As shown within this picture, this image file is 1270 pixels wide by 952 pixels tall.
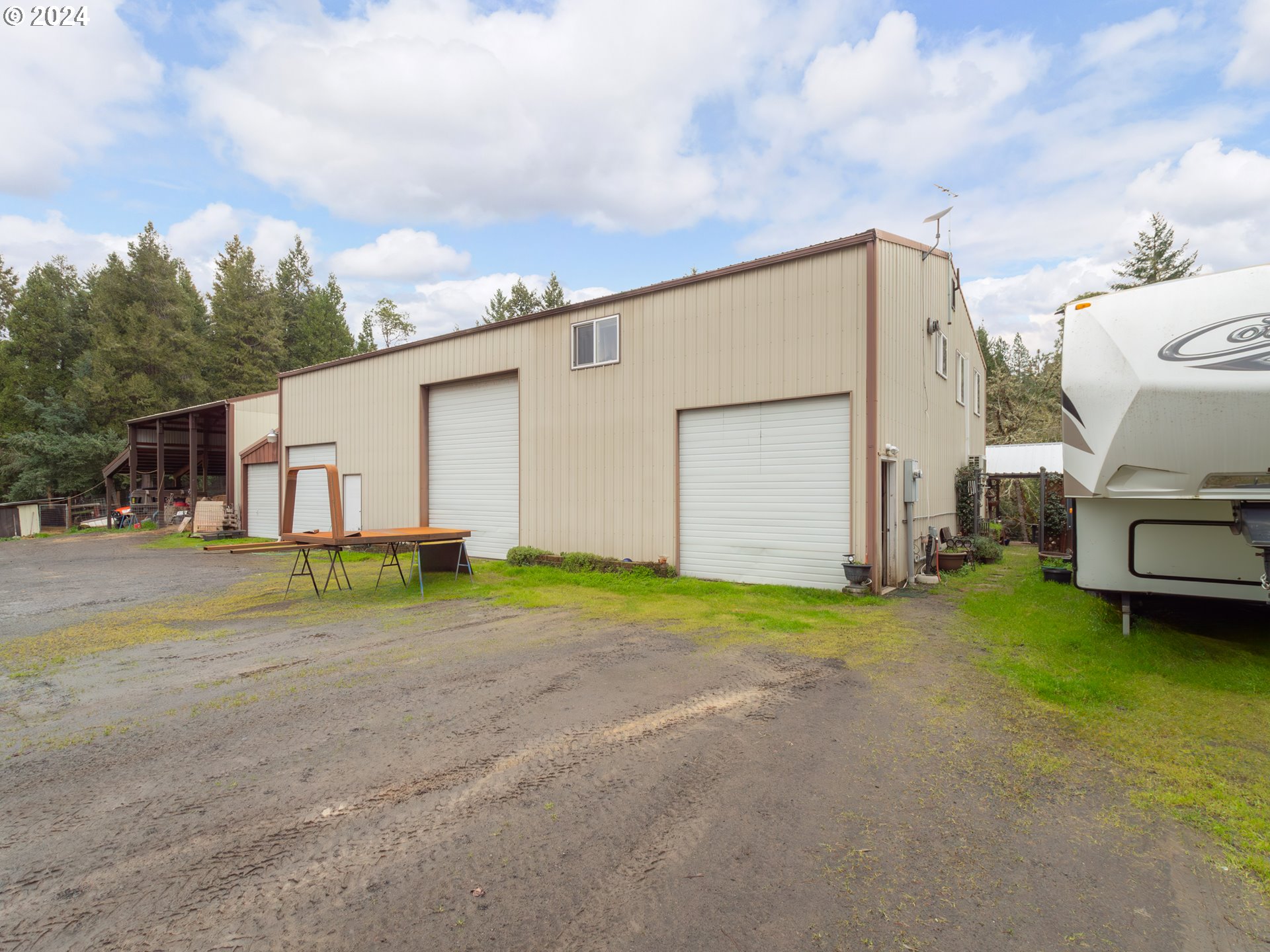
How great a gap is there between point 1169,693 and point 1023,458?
18.0 metres

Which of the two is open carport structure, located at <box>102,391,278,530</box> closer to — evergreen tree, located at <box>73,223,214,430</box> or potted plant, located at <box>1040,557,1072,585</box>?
evergreen tree, located at <box>73,223,214,430</box>

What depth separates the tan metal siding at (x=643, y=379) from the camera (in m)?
9.03

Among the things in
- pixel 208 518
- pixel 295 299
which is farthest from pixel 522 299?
pixel 208 518

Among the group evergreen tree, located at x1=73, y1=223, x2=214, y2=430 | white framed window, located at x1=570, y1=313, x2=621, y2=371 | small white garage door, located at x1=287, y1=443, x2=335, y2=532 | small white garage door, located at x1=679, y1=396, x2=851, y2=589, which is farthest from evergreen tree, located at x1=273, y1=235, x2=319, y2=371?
small white garage door, located at x1=679, y1=396, x2=851, y2=589

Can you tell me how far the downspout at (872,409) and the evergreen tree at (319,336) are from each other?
40.9 meters

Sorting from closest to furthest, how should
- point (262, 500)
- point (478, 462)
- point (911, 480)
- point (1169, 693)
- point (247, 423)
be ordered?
point (1169, 693)
point (911, 480)
point (478, 462)
point (262, 500)
point (247, 423)

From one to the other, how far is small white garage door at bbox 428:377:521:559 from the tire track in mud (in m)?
9.80

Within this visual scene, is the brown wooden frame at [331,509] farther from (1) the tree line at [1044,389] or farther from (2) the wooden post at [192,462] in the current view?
(1) the tree line at [1044,389]

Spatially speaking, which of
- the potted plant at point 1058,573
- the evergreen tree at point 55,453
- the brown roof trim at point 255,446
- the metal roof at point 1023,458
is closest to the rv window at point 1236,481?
the potted plant at point 1058,573

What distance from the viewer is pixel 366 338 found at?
4850 cm

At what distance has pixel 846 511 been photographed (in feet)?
29.0

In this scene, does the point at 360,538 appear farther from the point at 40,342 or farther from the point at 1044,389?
the point at 40,342

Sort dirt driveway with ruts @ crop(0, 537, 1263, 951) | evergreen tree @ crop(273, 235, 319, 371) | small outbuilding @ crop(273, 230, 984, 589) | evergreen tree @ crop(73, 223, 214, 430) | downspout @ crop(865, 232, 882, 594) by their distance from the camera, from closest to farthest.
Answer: dirt driveway with ruts @ crop(0, 537, 1263, 951), downspout @ crop(865, 232, 882, 594), small outbuilding @ crop(273, 230, 984, 589), evergreen tree @ crop(73, 223, 214, 430), evergreen tree @ crop(273, 235, 319, 371)

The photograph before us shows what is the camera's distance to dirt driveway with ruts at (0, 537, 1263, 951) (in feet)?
7.09
